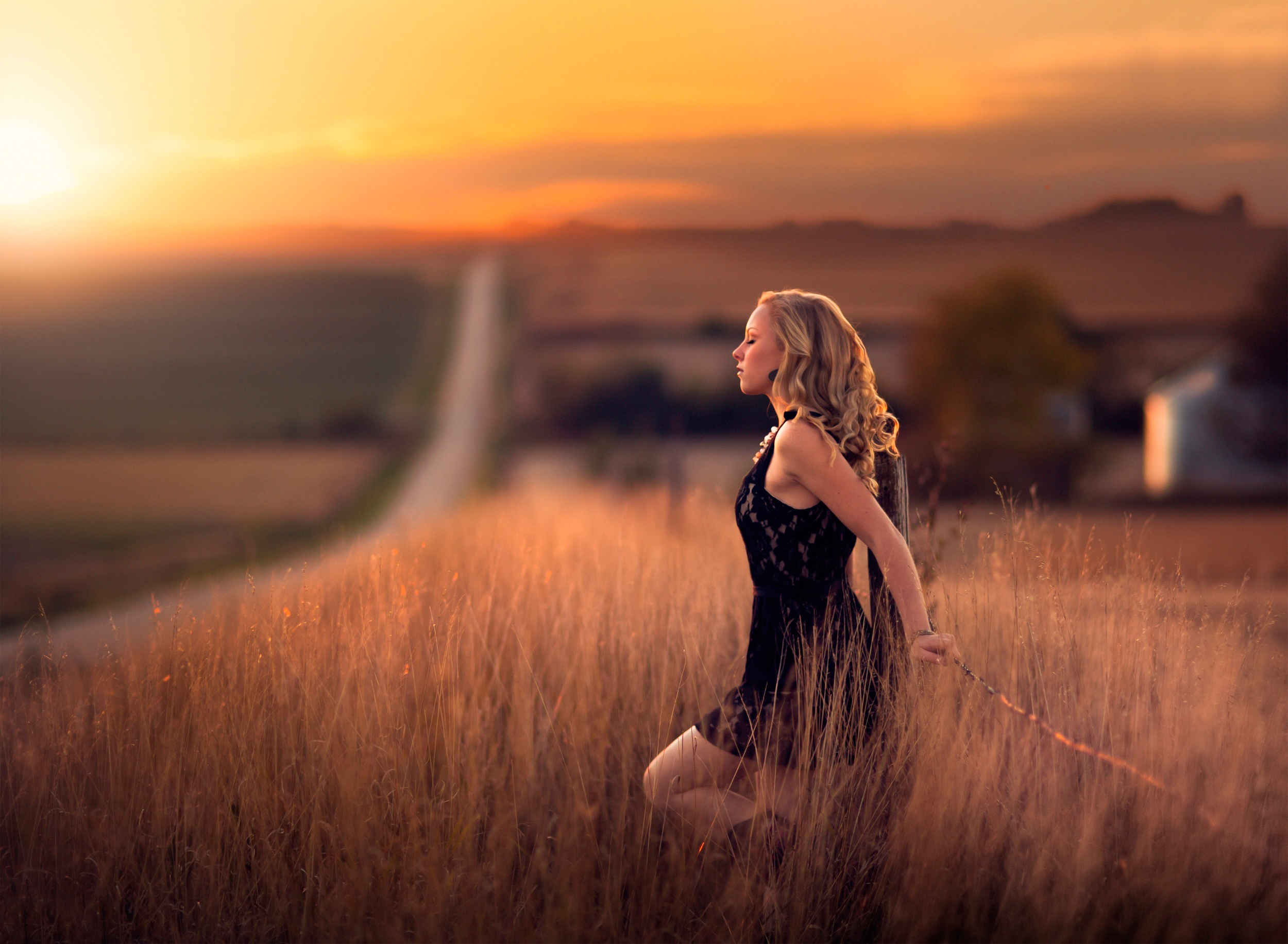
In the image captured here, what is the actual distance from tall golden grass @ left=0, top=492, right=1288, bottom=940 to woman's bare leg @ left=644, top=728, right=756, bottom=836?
0.36ft

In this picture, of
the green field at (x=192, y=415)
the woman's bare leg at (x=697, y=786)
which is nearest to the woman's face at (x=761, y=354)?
the woman's bare leg at (x=697, y=786)

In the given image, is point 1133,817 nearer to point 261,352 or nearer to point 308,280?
point 261,352

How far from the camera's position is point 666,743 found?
405 cm

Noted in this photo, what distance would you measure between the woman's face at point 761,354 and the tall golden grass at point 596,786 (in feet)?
4.00

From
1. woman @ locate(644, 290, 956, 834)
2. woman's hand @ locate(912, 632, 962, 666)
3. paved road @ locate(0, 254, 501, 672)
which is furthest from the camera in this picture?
paved road @ locate(0, 254, 501, 672)

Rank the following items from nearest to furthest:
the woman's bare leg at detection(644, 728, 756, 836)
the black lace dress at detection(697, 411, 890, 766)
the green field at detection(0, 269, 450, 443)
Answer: the black lace dress at detection(697, 411, 890, 766), the woman's bare leg at detection(644, 728, 756, 836), the green field at detection(0, 269, 450, 443)

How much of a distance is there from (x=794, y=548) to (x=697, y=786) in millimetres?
826

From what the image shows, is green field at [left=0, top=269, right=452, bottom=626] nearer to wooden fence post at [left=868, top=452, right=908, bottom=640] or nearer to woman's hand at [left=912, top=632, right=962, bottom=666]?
A: wooden fence post at [left=868, top=452, right=908, bottom=640]

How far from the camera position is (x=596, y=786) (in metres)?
3.66

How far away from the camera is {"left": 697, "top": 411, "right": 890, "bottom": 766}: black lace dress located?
3.02 meters

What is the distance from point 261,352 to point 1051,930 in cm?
6957

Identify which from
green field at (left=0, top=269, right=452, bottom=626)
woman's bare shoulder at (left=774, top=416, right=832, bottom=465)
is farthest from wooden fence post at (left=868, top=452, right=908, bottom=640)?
green field at (left=0, top=269, right=452, bottom=626)

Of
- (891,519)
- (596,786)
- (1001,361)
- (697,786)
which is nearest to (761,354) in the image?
(891,519)

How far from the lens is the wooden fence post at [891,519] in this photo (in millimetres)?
3327
